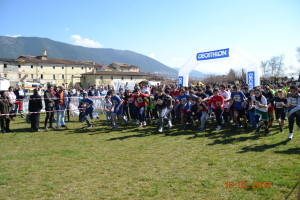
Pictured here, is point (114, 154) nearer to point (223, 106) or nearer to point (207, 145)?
point (207, 145)

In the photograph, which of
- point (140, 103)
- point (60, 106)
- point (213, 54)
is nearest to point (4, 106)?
point (60, 106)

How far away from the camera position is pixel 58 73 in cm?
8631

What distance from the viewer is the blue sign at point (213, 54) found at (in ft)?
50.7

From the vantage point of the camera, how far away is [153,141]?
27.6 ft

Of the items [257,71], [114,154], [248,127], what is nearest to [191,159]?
[114,154]

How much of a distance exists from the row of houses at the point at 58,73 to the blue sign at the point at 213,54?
5637 cm

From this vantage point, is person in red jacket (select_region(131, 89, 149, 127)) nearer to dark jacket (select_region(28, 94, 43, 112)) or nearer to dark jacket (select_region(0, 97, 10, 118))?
dark jacket (select_region(28, 94, 43, 112))

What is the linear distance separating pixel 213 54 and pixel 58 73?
80.6 m

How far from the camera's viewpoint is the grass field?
426 centimetres

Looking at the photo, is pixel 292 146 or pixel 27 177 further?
pixel 292 146

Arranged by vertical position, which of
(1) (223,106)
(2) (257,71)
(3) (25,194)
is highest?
(2) (257,71)

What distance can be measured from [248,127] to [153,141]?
456 centimetres
